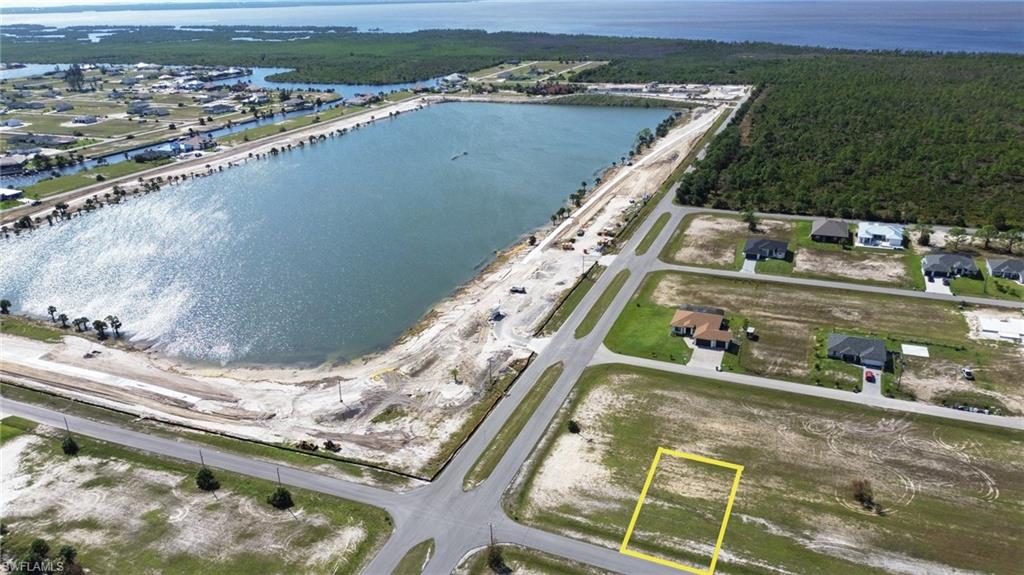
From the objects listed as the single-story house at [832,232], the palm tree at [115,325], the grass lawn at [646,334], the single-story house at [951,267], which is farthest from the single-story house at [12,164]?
the single-story house at [951,267]

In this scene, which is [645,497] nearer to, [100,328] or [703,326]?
[703,326]

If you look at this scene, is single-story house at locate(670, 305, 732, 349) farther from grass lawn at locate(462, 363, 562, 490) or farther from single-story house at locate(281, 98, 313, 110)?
single-story house at locate(281, 98, 313, 110)

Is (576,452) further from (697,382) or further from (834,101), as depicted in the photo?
(834,101)

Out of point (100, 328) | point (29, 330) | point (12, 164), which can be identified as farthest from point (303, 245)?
point (12, 164)

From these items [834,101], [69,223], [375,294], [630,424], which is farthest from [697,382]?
[834,101]

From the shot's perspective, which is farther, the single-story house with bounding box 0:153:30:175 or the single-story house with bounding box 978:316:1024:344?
the single-story house with bounding box 0:153:30:175

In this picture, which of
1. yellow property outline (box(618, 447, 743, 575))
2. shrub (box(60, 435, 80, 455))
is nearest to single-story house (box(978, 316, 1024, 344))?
yellow property outline (box(618, 447, 743, 575))
